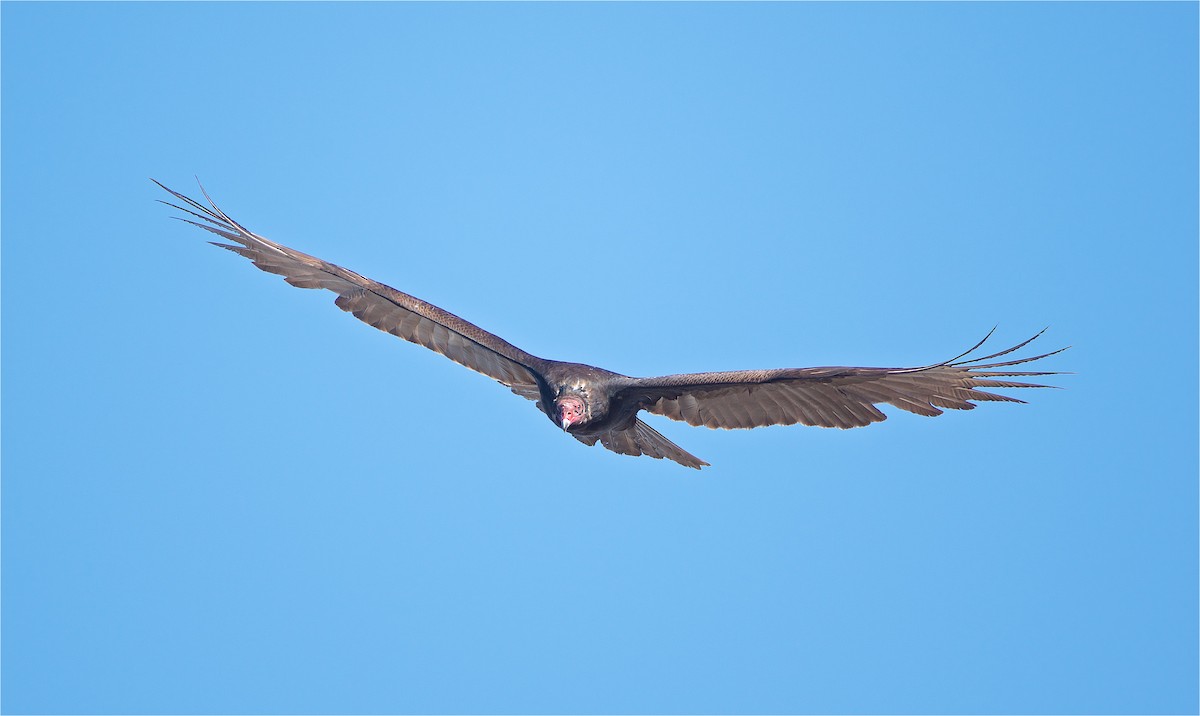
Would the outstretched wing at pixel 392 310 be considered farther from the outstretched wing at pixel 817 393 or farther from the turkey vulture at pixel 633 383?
the outstretched wing at pixel 817 393

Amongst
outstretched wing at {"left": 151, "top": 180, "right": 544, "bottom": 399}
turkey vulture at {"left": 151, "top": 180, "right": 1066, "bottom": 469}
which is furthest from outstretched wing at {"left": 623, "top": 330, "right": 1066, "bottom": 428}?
outstretched wing at {"left": 151, "top": 180, "right": 544, "bottom": 399}

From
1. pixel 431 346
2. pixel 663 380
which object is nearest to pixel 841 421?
pixel 663 380

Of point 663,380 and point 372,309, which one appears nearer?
point 663,380

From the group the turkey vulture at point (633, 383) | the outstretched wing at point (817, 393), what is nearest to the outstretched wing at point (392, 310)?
the turkey vulture at point (633, 383)

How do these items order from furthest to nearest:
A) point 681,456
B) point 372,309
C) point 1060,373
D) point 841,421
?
point 372,309, point 681,456, point 841,421, point 1060,373

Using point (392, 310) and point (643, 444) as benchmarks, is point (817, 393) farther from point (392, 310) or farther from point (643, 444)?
point (392, 310)

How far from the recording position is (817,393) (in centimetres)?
1191

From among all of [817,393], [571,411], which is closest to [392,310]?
[571,411]

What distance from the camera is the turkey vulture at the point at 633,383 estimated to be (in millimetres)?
11438

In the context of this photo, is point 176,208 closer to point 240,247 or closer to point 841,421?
point 240,247

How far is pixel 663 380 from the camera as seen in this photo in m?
12.2

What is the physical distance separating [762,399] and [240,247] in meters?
5.92

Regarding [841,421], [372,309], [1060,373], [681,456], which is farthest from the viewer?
[372,309]

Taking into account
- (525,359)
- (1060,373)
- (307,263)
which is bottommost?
(1060,373)
